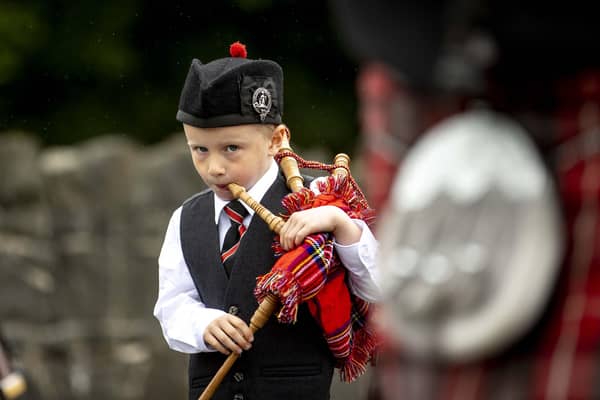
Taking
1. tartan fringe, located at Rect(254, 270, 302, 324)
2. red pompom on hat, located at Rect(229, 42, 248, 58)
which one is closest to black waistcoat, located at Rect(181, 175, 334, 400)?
tartan fringe, located at Rect(254, 270, 302, 324)

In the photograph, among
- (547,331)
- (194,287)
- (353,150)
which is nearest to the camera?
(547,331)

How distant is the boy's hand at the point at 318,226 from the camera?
3311 millimetres

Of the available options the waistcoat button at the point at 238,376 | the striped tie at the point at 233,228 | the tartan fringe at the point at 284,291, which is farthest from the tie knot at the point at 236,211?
the waistcoat button at the point at 238,376

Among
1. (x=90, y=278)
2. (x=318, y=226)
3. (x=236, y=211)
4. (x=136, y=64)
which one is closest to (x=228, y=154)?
(x=236, y=211)

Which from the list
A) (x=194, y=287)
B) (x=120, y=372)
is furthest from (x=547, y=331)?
(x=120, y=372)

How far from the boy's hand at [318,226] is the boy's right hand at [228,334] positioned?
209 mm

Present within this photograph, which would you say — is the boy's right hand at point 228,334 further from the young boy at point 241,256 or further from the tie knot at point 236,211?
the tie knot at point 236,211

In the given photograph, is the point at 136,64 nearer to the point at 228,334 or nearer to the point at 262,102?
the point at 262,102

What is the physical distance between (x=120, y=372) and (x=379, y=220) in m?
5.03

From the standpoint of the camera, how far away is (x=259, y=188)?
3.54 m

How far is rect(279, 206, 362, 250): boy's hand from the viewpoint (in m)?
3.31

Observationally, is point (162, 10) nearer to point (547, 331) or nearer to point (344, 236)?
point (344, 236)

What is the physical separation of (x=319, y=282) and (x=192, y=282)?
41 centimetres

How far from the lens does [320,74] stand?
10781 mm
